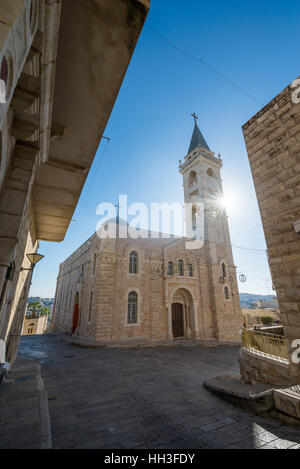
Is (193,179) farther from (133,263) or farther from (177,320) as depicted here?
(177,320)

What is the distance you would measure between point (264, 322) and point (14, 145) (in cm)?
2363

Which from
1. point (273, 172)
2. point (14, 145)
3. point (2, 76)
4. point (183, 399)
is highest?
point (273, 172)

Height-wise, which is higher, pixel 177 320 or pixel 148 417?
pixel 177 320

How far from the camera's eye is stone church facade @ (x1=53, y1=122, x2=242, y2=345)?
1449cm

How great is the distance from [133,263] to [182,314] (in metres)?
6.78

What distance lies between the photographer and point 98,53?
2143 millimetres

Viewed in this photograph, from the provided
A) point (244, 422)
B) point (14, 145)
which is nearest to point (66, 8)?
point (14, 145)

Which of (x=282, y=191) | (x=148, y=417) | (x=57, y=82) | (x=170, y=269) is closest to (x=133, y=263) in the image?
(x=170, y=269)

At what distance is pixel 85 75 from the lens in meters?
2.33

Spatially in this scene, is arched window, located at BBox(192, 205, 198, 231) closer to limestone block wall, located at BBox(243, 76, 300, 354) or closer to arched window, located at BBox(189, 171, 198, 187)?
arched window, located at BBox(189, 171, 198, 187)

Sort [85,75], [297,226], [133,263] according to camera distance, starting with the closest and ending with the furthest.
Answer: [85,75]
[297,226]
[133,263]

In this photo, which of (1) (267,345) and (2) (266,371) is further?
(1) (267,345)

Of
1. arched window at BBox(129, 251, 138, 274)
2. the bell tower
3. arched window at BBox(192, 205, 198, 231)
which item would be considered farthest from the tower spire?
arched window at BBox(129, 251, 138, 274)
